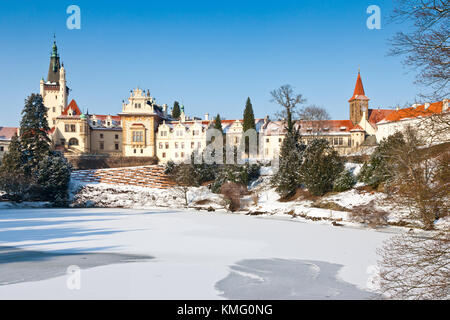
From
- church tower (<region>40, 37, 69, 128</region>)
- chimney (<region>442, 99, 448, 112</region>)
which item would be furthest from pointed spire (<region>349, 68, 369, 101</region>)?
chimney (<region>442, 99, 448, 112</region>)

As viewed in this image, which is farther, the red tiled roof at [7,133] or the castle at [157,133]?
the red tiled roof at [7,133]

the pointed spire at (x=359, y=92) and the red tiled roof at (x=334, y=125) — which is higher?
the pointed spire at (x=359, y=92)

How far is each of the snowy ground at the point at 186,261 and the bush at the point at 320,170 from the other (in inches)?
498

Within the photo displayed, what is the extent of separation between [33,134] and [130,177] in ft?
42.8

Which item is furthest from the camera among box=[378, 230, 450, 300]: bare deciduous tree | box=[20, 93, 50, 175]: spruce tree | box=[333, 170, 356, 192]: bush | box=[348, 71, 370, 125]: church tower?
box=[348, 71, 370, 125]: church tower

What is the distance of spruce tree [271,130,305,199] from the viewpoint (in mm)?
37438

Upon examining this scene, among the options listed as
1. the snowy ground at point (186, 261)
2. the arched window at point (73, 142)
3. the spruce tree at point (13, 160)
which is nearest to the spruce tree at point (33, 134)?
the spruce tree at point (13, 160)

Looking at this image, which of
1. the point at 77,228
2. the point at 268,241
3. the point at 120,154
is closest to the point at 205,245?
the point at 268,241

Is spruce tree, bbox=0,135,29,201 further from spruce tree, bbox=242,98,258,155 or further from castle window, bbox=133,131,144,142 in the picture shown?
spruce tree, bbox=242,98,258,155

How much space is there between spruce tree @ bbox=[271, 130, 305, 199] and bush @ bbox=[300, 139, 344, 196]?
3.17ft

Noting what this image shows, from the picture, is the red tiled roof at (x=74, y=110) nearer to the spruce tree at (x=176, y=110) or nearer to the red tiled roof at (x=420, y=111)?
the spruce tree at (x=176, y=110)

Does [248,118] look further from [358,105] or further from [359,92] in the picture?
[359,92]

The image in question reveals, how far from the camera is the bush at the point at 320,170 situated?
3503 cm
